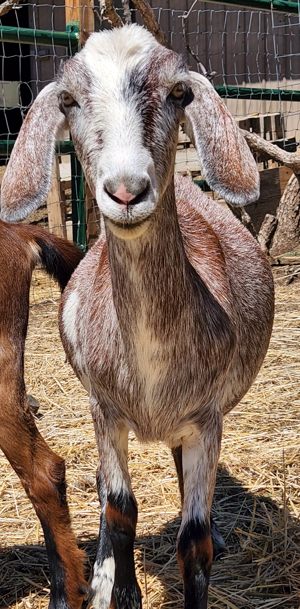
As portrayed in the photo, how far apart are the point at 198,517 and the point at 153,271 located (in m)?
0.76

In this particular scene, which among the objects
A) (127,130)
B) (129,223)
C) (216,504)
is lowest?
(216,504)

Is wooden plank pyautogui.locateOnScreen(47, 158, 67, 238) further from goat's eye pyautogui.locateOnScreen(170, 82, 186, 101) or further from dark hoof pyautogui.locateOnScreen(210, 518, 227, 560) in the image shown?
goat's eye pyautogui.locateOnScreen(170, 82, 186, 101)

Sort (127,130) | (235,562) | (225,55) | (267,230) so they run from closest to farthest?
(127,130), (235,562), (267,230), (225,55)

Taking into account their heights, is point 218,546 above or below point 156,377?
below

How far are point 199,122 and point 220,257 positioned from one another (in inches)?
29.0

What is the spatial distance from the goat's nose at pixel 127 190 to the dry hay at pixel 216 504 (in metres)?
1.69

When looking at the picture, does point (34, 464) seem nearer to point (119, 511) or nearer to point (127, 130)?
point (119, 511)

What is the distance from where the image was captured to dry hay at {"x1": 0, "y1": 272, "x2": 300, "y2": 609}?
358cm

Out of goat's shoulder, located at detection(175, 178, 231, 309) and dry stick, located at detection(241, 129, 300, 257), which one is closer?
goat's shoulder, located at detection(175, 178, 231, 309)

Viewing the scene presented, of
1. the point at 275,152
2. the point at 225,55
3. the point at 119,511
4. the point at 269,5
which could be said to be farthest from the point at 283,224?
the point at 119,511

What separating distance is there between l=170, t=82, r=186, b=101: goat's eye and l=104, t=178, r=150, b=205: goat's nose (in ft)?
1.40

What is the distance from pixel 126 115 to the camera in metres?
2.47

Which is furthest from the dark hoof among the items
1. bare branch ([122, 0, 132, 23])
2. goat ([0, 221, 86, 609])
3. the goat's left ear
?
bare branch ([122, 0, 132, 23])

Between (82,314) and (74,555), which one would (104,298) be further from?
(74,555)
